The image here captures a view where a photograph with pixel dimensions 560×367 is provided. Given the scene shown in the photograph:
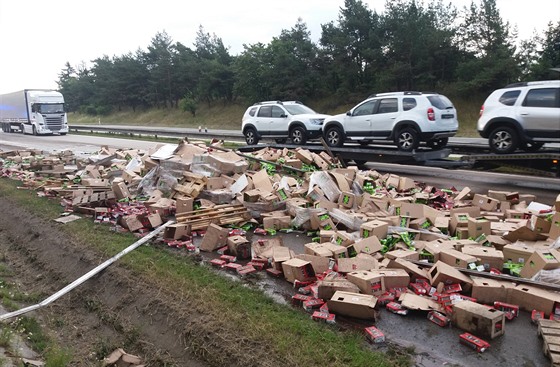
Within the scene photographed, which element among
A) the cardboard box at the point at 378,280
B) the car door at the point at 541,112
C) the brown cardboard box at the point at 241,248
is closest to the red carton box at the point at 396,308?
the cardboard box at the point at 378,280

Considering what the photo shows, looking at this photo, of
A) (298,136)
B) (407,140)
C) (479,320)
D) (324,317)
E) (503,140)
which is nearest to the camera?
(479,320)

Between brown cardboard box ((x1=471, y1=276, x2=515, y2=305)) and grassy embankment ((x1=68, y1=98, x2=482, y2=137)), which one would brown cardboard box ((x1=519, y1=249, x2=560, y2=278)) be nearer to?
brown cardboard box ((x1=471, y1=276, x2=515, y2=305))

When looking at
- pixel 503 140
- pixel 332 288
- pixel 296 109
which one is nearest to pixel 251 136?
pixel 296 109

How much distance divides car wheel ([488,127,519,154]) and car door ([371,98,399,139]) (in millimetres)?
2770

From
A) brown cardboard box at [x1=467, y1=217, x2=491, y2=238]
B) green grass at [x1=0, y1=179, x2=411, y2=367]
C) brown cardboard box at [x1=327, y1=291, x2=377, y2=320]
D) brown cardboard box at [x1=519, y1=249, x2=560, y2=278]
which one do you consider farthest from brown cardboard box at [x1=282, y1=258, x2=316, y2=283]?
brown cardboard box at [x1=467, y1=217, x2=491, y2=238]

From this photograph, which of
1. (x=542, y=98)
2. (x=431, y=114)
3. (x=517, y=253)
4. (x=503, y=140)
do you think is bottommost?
(x=517, y=253)

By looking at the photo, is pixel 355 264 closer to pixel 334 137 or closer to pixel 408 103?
pixel 408 103

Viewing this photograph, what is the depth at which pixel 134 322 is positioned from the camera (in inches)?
211

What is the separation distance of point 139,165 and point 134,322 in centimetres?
705

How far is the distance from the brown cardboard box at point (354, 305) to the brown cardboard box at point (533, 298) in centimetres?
151

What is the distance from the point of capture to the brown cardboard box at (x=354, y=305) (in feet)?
14.4

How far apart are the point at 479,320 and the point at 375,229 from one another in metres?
2.51

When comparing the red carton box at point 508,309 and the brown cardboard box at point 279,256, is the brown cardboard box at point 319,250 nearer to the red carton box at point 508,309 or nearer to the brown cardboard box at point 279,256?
the brown cardboard box at point 279,256

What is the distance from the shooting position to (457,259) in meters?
5.28
